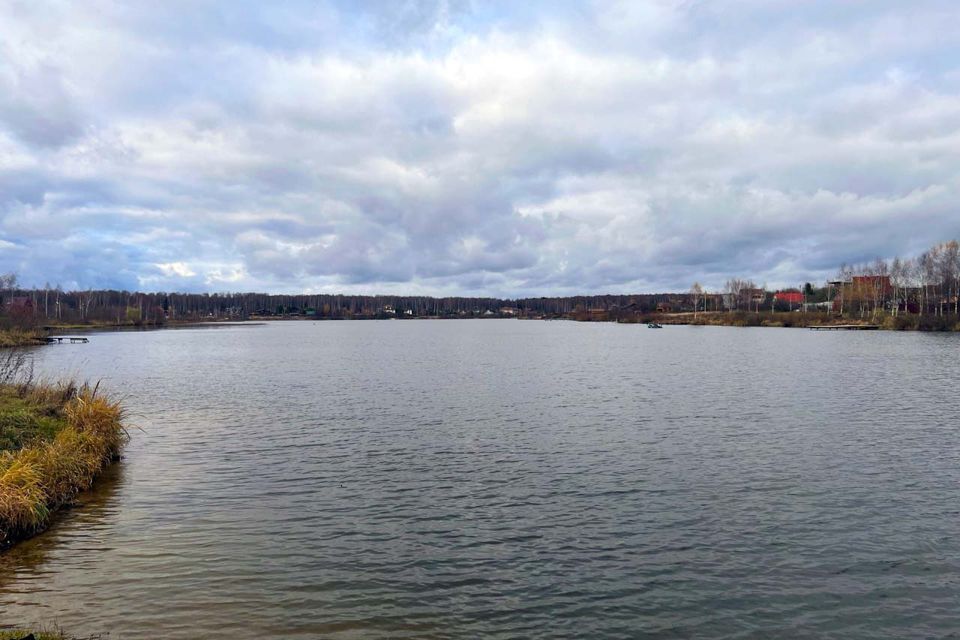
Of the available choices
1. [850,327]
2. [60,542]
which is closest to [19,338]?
[60,542]

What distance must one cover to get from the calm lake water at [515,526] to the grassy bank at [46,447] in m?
0.71

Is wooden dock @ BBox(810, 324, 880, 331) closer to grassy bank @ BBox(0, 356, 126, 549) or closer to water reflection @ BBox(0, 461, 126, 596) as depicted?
grassy bank @ BBox(0, 356, 126, 549)

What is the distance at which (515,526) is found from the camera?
15531mm

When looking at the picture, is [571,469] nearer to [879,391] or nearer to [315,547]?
[315,547]

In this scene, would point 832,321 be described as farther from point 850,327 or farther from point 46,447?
point 46,447

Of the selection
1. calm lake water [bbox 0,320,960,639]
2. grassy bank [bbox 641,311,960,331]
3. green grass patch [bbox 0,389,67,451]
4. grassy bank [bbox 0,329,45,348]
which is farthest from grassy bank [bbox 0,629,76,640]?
grassy bank [bbox 641,311,960,331]

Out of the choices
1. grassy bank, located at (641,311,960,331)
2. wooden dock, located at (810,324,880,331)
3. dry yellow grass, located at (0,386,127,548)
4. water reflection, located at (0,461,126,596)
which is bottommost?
water reflection, located at (0,461,126,596)

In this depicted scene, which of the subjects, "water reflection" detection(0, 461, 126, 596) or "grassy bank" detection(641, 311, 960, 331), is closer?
"water reflection" detection(0, 461, 126, 596)

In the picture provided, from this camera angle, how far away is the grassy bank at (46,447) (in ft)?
47.5

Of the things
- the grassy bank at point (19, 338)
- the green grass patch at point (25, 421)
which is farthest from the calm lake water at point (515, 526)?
the grassy bank at point (19, 338)

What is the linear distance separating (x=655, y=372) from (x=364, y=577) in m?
43.2

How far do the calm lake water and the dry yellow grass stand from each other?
683 mm

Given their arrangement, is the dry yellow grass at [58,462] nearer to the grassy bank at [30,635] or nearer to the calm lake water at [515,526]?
the calm lake water at [515,526]

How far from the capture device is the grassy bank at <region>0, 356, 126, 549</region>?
14477mm
